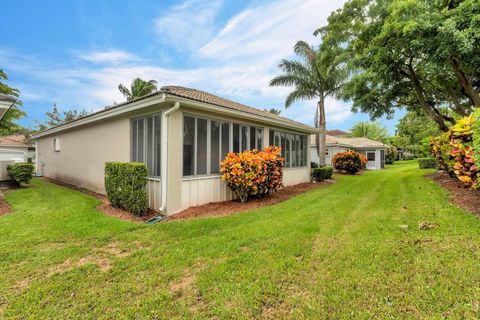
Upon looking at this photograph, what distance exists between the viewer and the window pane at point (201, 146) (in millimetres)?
7234

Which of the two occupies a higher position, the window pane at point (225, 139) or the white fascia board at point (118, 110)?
the white fascia board at point (118, 110)

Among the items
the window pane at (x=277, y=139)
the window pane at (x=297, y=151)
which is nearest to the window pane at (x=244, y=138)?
the window pane at (x=277, y=139)

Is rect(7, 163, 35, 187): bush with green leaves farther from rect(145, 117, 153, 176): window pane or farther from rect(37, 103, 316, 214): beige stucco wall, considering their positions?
rect(145, 117, 153, 176): window pane

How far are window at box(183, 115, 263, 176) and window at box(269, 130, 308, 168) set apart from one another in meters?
2.46

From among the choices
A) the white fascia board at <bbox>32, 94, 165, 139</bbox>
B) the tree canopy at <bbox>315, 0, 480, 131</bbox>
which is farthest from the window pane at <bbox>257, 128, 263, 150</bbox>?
the tree canopy at <bbox>315, 0, 480, 131</bbox>

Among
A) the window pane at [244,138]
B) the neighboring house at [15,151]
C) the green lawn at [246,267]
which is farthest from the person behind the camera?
the neighboring house at [15,151]

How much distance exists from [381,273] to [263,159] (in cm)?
507

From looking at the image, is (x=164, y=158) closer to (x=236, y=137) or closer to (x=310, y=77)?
(x=236, y=137)

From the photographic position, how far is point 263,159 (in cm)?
781

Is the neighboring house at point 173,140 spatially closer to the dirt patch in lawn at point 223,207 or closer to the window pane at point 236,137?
the window pane at point 236,137

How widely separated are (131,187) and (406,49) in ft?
36.0

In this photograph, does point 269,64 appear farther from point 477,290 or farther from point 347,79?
point 477,290

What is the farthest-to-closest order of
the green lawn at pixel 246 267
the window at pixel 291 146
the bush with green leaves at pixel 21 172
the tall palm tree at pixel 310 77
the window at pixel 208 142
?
1. the tall palm tree at pixel 310 77
2. the window at pixel 291 146
3. the bush with green leaves at pixel 21 172
4. the window at pixel 208 142
5. the green lawn at pixel 246 267

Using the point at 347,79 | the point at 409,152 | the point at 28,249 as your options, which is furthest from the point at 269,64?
the point at 409,152
